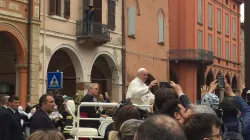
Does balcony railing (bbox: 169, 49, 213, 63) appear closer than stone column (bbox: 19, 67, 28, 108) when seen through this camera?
No

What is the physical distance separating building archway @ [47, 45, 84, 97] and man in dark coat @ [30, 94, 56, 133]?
1509 cm

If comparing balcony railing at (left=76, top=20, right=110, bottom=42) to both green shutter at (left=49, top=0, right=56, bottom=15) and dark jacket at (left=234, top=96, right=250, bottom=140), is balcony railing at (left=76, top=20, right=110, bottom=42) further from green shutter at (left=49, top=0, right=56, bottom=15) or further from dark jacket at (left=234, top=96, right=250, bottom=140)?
dark jacket at (left=234, top=96, right=250, bottom=140)

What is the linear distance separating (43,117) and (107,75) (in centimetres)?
2012

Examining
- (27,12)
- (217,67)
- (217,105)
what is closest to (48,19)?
(27,12)

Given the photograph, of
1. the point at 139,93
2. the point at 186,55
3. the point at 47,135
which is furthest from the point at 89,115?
the point at 186,55

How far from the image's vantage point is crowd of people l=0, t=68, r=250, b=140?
2594 mm

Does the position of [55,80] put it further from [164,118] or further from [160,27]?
[160,27]

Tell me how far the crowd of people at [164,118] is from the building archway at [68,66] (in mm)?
12952

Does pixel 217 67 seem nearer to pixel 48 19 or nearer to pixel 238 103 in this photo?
pixel 48 19

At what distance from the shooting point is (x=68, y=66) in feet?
84.0

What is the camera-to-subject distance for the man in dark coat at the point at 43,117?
721 centimetres

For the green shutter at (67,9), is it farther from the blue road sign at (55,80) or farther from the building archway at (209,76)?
the building archway at (209,76)

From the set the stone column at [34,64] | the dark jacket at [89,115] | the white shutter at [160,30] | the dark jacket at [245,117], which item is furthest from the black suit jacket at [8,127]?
the white shutter at [160,30]

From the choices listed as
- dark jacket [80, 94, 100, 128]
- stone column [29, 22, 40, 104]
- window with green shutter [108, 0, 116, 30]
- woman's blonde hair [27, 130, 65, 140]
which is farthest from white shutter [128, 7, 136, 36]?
Answer: woman's blonde hair [27, 130, 65, 140]
